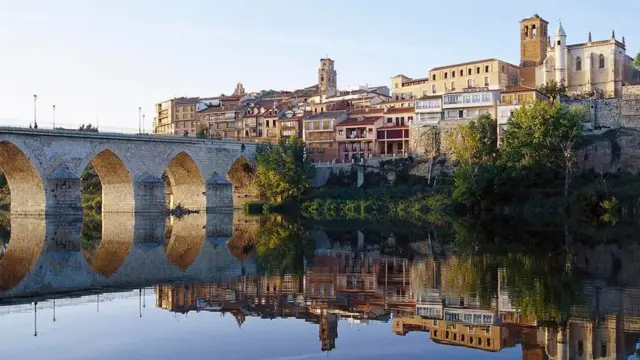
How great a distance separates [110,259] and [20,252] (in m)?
4.55

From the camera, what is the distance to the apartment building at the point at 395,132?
6938cm

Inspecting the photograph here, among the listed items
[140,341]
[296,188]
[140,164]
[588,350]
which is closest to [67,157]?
[140,164]

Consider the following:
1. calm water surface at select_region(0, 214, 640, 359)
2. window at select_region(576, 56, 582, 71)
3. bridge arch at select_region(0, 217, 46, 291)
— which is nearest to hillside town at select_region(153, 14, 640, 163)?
window at select_region(576, 56, 582, 71)

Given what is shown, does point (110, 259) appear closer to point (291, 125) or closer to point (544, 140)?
point (544, 140)

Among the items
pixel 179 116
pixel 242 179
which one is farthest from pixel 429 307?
pixel 179 116

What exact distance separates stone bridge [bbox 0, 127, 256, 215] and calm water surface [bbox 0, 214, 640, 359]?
69.8ft

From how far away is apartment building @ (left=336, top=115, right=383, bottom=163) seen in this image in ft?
232

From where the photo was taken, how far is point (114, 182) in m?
57.0

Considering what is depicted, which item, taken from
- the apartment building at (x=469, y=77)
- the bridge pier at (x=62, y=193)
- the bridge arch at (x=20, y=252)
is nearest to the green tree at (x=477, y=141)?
the apartment building at (x=469, y=77)

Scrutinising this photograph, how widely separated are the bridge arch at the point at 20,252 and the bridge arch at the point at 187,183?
20605 millimetres

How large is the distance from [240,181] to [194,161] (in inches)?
326

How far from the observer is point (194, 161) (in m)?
62.1

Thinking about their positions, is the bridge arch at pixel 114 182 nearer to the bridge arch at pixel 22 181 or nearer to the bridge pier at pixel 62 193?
the bridge pier at pixel 62 193

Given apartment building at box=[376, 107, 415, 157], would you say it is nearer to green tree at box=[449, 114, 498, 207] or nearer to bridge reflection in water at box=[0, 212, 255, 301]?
green tree at box=[449, 114, 498, 207]
